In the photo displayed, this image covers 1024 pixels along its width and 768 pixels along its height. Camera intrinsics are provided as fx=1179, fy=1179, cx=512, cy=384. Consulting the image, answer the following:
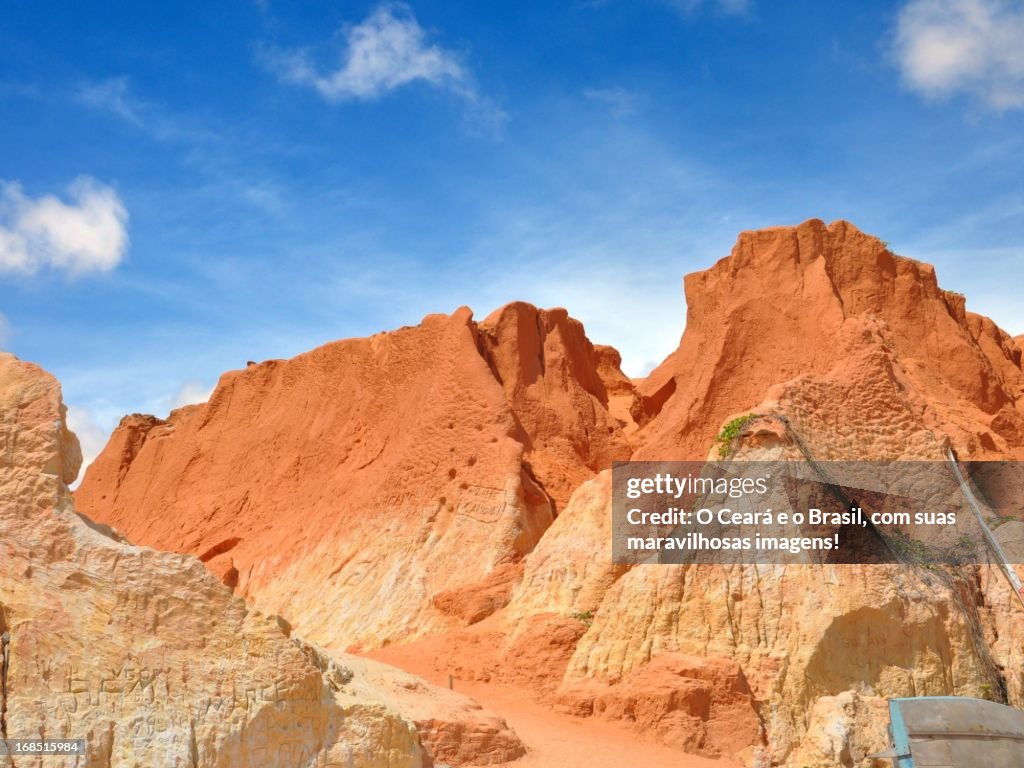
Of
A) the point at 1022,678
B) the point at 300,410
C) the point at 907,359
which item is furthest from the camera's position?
the point at 300,410

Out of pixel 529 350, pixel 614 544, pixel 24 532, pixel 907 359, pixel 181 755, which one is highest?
pixel 529 350

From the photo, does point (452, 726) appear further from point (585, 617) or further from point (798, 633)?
point (585, 617)

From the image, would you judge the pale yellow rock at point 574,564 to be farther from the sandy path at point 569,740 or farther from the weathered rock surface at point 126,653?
the weathered rock surface at point 126,653

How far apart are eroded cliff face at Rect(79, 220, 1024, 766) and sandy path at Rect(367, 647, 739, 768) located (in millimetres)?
327

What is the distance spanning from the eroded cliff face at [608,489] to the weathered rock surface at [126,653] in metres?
6.52

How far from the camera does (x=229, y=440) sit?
1329 inches

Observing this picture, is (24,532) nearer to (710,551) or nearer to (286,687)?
(286,687)

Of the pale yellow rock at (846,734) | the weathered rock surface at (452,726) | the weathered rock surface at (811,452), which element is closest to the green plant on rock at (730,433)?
the weathered rock surface at (811,452)

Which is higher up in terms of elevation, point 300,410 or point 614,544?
point 300,410

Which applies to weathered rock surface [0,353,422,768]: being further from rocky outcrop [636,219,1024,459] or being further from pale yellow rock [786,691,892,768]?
rocky outcrop [636,219,1024,459]

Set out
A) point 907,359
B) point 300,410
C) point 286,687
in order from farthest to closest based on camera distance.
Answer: point 300,410 → point 907,359 → point 286,687

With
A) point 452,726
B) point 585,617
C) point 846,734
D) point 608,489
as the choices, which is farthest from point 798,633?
point 608,489

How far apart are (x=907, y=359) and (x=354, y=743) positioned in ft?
52.8

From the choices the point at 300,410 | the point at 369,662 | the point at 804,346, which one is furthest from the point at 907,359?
the point at 300,410
